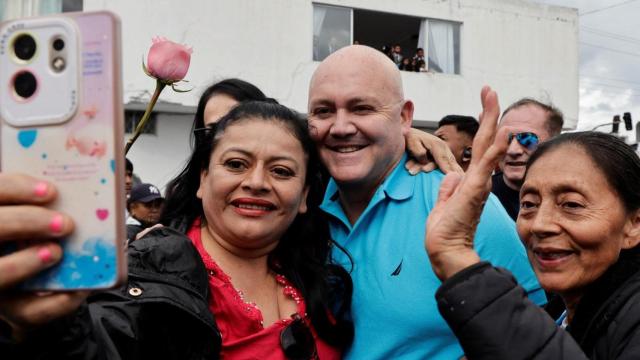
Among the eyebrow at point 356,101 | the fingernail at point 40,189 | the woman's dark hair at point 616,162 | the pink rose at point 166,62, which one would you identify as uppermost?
the pink rose at point 166,62

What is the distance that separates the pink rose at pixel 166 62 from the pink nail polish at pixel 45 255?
112 centimetres

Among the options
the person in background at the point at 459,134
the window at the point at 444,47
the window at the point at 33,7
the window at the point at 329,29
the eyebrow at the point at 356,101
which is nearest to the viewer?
the eyebrow at the point at 356,101

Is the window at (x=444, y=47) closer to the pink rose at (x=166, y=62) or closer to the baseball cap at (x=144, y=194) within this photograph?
the baseball cap at (x=144, y=194)

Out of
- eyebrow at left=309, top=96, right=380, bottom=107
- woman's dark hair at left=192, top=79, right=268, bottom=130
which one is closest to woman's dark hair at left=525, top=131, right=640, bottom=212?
eyebrow at left=309, top=96, right=380, bottom=107

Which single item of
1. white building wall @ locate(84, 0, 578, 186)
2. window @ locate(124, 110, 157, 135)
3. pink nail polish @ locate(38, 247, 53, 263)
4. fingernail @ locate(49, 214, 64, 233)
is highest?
white building wall @ locate(84, 0, 578, 186)

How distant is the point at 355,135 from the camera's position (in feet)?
7.78

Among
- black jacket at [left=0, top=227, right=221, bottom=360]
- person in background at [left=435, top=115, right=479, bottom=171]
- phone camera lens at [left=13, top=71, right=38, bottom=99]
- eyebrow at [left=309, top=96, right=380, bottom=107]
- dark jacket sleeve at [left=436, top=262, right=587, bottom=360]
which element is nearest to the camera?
phone camera lens at [left=13, top=71, right=38, bottom=99]

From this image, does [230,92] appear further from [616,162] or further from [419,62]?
[419,62]

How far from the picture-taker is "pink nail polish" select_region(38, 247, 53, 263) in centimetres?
101

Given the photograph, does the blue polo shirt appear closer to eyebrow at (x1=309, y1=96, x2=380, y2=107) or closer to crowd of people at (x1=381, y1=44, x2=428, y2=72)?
eyebrow at (x1=309, y1=96, x2=380, y2=107)

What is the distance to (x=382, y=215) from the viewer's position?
2303 millimetres

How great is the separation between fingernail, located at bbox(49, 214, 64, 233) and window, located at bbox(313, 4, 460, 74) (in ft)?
41.5

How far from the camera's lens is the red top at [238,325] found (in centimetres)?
179

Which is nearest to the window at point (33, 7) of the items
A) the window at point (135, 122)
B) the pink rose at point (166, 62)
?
the window at point (135, 122)
